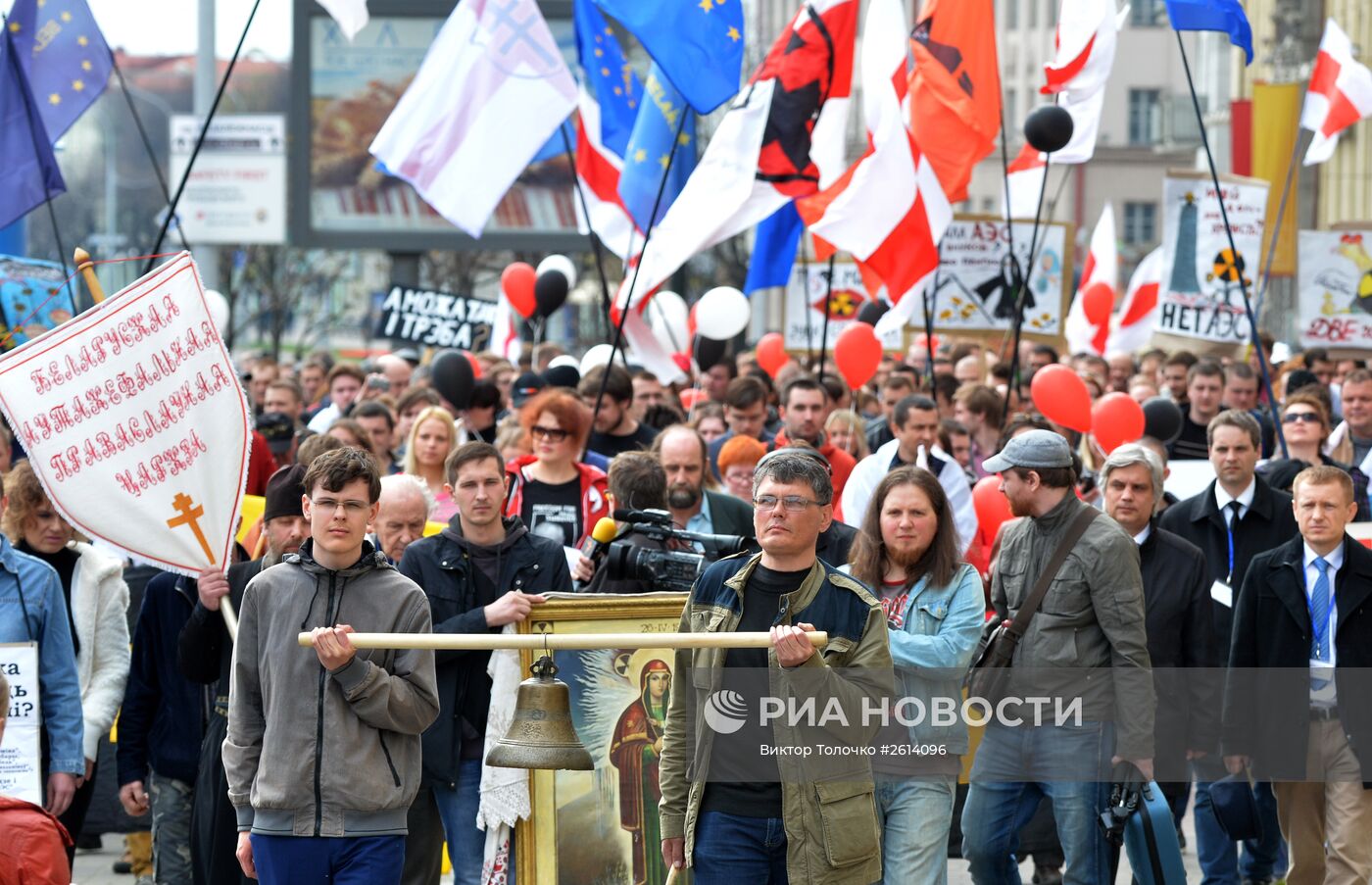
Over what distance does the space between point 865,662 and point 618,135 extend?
8.49 meters

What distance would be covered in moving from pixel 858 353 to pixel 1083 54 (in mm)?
2319

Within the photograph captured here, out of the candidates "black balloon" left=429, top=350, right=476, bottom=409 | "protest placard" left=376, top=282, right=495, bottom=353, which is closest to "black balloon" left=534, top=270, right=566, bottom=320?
"protest placard" left=376, top=282, right=495, bottom=353

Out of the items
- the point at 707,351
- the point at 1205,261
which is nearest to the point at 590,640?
the point at 707,351

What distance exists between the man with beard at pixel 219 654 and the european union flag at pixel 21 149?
516cm

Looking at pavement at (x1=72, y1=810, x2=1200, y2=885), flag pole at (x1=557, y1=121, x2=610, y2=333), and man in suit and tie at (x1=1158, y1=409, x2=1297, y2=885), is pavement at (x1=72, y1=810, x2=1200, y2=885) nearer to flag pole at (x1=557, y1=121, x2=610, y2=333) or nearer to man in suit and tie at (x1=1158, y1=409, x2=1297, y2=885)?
man in suit and tie at (x1=1158, y1=409, x2=1297, y2=885)

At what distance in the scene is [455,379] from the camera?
12.1 metres

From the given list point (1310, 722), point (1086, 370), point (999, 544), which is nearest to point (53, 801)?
point (999, 544)

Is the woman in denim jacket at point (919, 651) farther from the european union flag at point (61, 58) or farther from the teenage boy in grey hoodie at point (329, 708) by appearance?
the european union flag at point (61, 58)

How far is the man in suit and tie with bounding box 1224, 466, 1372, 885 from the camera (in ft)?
24.1

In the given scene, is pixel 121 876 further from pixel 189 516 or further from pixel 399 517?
pixel 189 516

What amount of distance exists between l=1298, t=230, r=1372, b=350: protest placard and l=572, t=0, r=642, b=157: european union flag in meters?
5.42

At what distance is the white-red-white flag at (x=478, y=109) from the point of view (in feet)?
36.9

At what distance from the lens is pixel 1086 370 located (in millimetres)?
15336

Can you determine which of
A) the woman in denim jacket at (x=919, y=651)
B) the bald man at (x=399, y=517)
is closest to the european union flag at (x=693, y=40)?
the bald man at (x=399, y=517)
